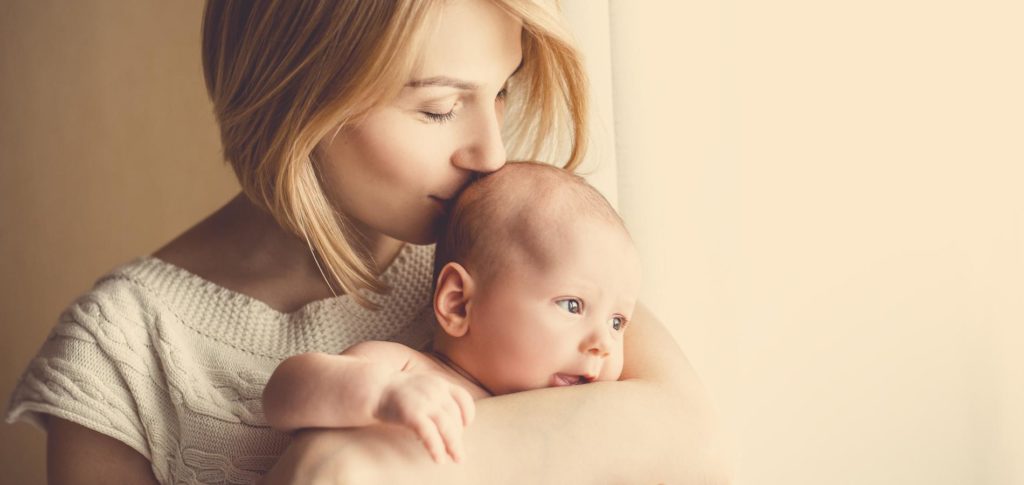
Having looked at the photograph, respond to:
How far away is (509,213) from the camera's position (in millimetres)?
1101

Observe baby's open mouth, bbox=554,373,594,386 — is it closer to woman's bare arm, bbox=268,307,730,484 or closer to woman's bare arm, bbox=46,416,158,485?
woman's bare arm, bbox=268,307,730,484

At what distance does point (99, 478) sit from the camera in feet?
3.87

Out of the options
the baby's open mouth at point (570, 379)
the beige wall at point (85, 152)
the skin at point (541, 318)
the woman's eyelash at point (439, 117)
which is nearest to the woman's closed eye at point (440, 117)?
the woman's eyelash at point (439, 117)

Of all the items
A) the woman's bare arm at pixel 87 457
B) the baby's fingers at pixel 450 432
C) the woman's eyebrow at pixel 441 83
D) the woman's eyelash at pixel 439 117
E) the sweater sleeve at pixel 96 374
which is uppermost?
the woman's eyebrow at pixel 441 83

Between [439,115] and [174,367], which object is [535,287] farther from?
[174,367]

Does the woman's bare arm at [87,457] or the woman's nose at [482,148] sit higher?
the woman's nose at [482,148]

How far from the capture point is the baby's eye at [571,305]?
1.07 metres

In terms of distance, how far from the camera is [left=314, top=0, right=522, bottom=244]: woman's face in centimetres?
110

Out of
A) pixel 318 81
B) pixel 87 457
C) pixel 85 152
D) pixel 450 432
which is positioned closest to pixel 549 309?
pixel 450 432

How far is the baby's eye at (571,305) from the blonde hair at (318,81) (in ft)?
0.98

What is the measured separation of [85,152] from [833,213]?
→ 1.53 m

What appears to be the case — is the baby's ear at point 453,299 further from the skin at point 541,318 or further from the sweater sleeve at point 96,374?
the sweater sleeve at point 96,374

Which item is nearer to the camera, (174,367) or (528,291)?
(528,291)

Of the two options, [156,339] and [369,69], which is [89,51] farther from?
[369,69]
